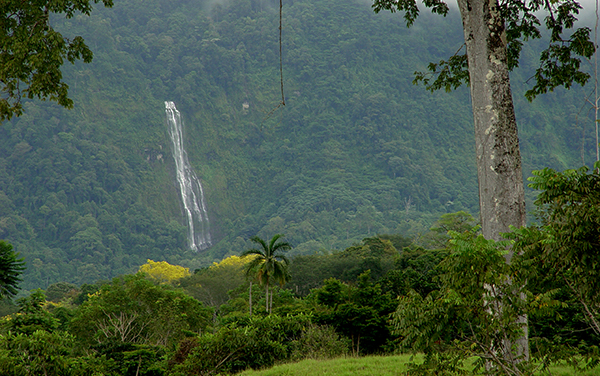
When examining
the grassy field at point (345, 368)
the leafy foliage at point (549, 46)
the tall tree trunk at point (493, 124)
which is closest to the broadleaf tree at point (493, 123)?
the tall tree trunk at point (493, 124)

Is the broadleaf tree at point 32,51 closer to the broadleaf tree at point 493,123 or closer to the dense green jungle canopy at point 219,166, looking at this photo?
the broadleaf tree at point 493,123

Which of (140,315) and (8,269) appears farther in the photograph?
(140,315)

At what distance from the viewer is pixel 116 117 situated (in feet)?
584

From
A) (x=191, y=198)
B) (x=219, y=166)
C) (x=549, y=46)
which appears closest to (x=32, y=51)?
(x=549, y=46)

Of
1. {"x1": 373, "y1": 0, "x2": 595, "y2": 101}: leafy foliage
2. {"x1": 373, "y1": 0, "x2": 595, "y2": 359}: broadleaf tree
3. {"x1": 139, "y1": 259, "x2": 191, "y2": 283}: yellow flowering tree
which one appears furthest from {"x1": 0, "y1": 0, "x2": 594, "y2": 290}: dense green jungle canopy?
{"x1": 373, "y1": 0, "x2": 595, "y2": 359}: broadleaf tree

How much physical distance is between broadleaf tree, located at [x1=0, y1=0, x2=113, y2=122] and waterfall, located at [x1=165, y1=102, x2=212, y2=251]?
150m

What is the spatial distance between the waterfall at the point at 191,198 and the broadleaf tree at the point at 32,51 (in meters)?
150

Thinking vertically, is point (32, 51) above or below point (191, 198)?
below

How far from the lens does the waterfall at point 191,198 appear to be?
158 meters

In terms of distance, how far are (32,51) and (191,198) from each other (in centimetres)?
16398

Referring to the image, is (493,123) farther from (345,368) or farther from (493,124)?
(345,368)

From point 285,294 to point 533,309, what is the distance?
39342mm

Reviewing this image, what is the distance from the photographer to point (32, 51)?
7.27 m

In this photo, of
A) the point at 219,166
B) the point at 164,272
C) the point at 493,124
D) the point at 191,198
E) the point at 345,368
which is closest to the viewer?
the point at 493,124
